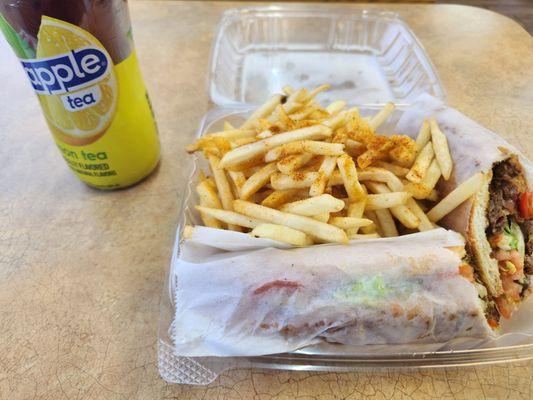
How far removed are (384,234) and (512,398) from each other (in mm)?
571

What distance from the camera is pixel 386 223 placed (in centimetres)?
125

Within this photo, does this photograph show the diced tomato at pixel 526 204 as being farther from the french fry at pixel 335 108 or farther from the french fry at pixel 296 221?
the french fry at pixel 335 108

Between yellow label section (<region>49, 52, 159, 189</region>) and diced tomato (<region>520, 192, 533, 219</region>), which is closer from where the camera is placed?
diced tomato (<region>520, 192, 533, 219</region>)

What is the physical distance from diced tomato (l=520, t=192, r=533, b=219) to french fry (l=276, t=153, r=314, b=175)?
684 millimetres

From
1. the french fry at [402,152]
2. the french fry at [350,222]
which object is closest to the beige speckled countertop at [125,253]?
the french fry at [350,222]

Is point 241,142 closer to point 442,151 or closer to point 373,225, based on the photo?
point 373,225

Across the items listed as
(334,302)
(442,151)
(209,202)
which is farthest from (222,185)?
(442,151)

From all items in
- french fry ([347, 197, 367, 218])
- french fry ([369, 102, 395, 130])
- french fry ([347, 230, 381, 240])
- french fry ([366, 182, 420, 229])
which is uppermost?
french fry ([369, 102, 395, 130])

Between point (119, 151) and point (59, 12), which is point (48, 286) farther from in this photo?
point (59, 12)

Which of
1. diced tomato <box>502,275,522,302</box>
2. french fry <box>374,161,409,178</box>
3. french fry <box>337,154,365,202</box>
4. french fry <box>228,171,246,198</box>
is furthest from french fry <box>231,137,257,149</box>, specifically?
diced tomato <box>502,275,522,302</box>

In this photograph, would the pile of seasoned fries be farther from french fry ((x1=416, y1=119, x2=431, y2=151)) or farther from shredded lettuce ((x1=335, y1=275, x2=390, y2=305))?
shredded lettuce ((x1=335, y1=275, x2=390, y2=305))

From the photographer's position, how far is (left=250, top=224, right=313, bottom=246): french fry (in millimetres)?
1084

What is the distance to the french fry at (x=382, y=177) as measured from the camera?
1.21 metres

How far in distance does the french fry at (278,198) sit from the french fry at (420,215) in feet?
1.23
